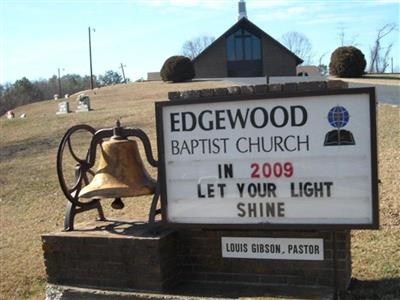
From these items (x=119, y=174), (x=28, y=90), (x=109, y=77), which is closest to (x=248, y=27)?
(x=28, y=90)

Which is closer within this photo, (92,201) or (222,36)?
(92,201)

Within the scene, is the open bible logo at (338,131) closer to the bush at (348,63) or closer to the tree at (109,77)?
the bush at (348,63)

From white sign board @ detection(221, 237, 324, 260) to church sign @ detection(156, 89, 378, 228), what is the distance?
7.7 inches

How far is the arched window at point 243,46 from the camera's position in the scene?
5034 cm

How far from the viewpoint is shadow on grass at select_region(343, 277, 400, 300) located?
13.3ft

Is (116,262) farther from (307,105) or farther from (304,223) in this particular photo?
(307,105)

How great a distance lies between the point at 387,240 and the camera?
5125mm

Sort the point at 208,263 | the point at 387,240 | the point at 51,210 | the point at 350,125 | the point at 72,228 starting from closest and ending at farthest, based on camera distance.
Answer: the point at 350,125, the point at 208,263, the point at 72,228, the point at 387,240, the point at 51,210

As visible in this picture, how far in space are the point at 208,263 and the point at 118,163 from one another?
1.05m

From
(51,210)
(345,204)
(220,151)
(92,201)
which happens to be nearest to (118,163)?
(92,201)

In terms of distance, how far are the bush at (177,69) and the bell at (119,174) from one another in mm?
34646

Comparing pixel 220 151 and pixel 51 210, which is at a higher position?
pixel 220 151

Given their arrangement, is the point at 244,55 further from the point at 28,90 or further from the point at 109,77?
the point at 109,77

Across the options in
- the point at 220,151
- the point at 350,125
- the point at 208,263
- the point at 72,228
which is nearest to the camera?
the point at 350,125
